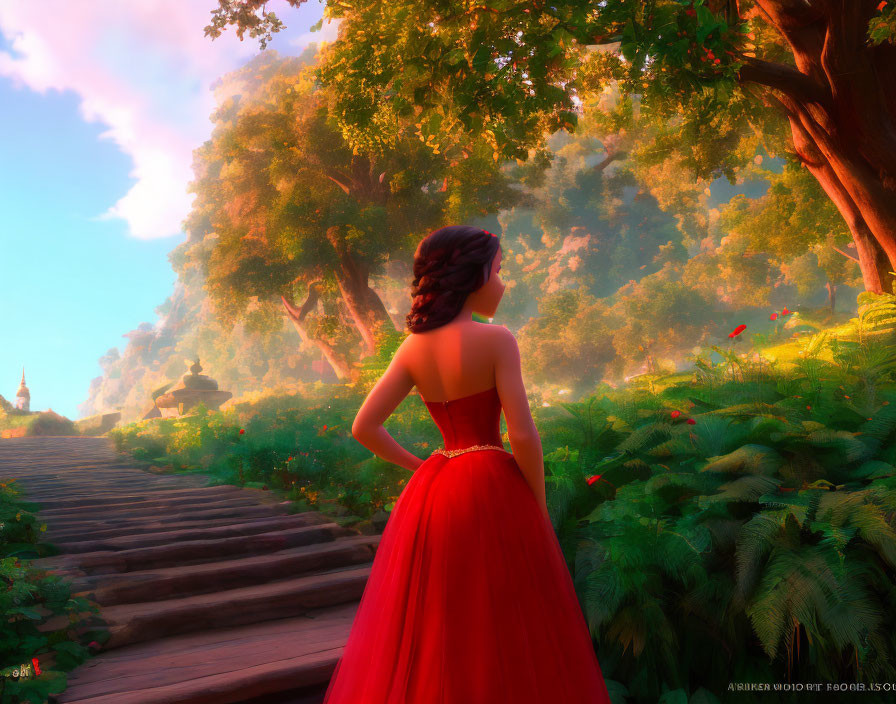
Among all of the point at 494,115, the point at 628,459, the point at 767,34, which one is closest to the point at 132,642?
the point at 628,459

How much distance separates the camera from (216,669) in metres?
3.22

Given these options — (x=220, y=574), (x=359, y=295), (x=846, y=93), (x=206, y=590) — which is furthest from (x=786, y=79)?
(x=359, y=295)

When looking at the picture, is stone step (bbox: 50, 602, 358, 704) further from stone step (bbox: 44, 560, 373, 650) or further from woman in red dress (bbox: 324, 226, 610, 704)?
woman in red dress (bbox: 324, 226, 610, 704)

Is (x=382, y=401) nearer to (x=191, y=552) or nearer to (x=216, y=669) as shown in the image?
(x=216, y=669)

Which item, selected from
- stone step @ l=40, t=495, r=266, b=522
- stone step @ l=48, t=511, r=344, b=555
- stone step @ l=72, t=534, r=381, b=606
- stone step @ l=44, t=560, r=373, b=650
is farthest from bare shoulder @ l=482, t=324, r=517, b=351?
Answer: stone step @ l=40, t=495, r=266, b=522

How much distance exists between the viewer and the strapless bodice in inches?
90.6

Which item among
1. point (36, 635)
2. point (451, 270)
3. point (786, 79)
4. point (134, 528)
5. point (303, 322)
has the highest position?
point (303, 322)

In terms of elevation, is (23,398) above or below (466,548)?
above

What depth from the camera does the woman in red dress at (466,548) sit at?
2023 mm

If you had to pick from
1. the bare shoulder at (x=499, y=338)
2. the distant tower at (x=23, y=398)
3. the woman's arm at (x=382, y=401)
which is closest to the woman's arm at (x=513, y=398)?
the bare shoulder at (x=499, y=338)

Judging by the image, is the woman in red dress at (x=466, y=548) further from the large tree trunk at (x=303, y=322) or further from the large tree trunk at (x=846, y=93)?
the large tree trunk at (x=303, y=322)

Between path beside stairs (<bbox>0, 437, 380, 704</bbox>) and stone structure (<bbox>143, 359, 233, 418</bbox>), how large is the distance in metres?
20.6

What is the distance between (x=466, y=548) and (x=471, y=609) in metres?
0.21

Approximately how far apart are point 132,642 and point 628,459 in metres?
3.47
